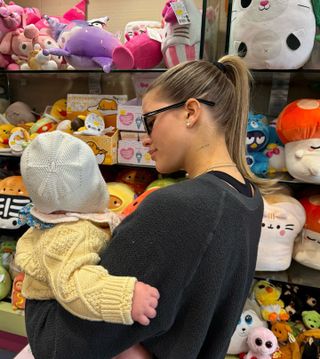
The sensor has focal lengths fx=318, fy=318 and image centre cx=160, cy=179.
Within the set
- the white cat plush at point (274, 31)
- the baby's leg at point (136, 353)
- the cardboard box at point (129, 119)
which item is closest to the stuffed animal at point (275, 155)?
the white cat plush at point (274, 31)

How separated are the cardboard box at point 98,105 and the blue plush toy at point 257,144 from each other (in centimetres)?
66

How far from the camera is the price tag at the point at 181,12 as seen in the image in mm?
1329

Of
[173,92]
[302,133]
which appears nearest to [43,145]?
[173,92]

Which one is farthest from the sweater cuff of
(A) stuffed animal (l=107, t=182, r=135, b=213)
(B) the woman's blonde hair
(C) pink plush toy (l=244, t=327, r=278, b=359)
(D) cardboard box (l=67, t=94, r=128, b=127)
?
(D) cardboard box (l=67, t=94, r=128, b=127)

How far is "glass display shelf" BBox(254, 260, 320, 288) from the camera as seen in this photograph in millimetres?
1464

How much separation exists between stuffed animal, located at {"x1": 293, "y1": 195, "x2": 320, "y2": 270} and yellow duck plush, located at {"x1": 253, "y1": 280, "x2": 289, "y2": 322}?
19 cm

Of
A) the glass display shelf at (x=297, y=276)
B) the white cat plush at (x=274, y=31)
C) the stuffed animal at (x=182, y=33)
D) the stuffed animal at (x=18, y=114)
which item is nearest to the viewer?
the white cat plush at (x=274, y=31)

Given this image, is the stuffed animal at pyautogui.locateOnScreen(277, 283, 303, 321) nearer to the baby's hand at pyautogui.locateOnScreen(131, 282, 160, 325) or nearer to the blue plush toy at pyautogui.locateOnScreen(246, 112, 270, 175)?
the blue plush toy at pyautogui.locateOnScreen(246, 112, 270, 175)

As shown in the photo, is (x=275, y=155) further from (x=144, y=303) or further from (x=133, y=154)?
(x=144, y=303)

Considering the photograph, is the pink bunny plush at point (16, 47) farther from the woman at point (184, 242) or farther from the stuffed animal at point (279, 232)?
the stuffed animal at point (279, 232)

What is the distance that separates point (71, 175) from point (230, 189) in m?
0.40

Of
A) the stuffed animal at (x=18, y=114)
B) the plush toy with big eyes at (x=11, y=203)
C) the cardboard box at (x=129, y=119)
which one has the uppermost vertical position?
the cardboard box at (x=129, y=119)

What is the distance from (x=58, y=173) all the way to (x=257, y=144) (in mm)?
1024

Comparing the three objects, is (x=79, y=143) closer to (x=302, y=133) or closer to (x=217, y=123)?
(x=217, y=123)
